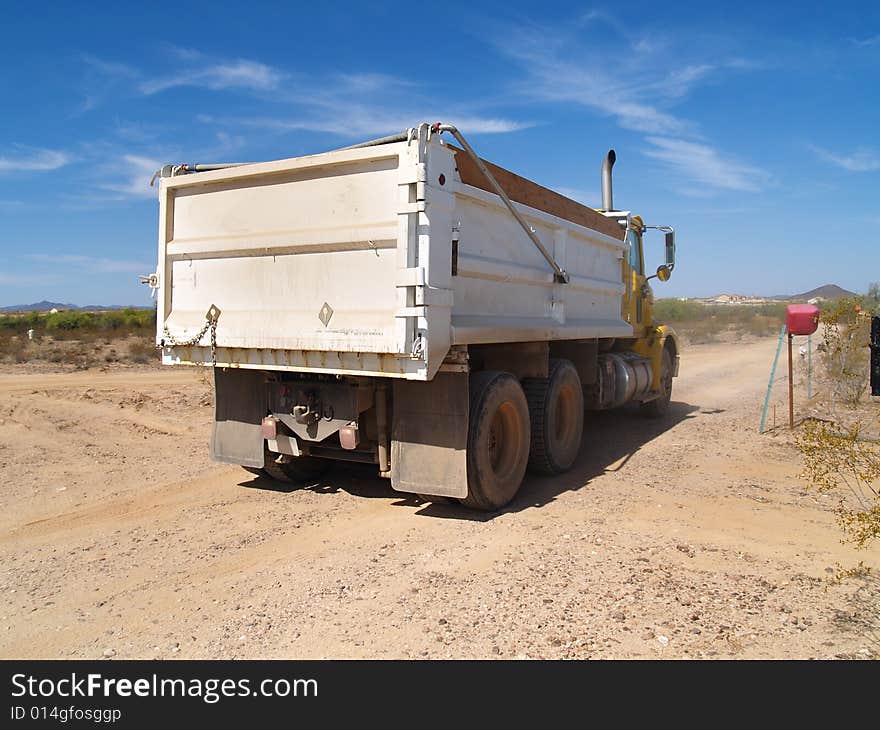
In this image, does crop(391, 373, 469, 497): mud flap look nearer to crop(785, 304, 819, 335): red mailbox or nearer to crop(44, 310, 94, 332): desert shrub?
crop(785, 304, 819, 335): red mailbox

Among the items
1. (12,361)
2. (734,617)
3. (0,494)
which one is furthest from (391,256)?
(12,361)

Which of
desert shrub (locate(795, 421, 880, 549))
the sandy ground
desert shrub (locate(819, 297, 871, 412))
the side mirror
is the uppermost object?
the side mirror

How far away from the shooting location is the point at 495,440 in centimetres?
643

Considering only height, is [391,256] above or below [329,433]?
above

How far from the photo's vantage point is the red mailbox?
32.3ft

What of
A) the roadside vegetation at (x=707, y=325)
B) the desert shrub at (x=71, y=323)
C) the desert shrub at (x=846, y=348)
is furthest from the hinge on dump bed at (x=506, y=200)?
the roadside vegetation at (x=707, y=325)

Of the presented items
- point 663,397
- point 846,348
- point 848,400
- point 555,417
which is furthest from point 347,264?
point 848,400

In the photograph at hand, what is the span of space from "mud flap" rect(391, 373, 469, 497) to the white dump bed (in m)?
0.49

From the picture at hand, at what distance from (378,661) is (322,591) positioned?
0.99 m

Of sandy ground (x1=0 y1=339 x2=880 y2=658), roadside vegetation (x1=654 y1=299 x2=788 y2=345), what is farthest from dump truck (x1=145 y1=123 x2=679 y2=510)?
roadside vegetation (x1=654 y1=299 x2=788 y2=345)

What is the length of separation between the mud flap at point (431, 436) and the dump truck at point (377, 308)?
12 mm

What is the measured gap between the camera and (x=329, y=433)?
6039 millimetres

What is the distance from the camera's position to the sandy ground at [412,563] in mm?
3703

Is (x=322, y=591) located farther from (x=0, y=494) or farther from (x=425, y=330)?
(x=0, y=494)
